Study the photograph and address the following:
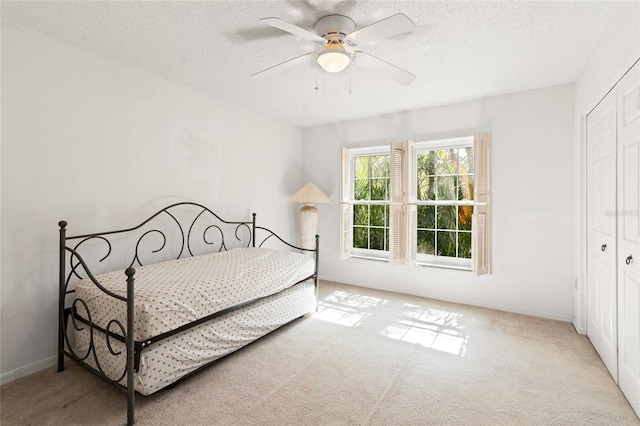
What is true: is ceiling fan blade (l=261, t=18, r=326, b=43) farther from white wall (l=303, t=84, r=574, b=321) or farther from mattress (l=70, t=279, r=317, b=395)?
white wall (l=303, t=84, r=574, b=321)

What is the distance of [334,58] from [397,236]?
2510 mm

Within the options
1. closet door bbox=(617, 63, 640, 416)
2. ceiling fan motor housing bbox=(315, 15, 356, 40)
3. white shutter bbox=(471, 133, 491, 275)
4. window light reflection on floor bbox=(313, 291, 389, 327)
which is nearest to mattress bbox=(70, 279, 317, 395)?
window light reflection on floor bbox=(313, 291, 389, 327)

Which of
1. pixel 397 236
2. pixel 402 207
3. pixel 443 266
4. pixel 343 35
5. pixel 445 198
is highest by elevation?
pixel 343 35

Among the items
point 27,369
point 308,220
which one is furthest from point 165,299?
point 308,220

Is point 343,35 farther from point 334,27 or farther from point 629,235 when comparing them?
point 629,235

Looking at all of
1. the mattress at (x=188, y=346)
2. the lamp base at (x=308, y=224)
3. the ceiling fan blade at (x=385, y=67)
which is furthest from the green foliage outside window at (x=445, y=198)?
the mattress at (x=188, y=346)

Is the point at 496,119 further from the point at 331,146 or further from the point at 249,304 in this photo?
the point at 249,304

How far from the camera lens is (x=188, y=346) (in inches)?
79.4

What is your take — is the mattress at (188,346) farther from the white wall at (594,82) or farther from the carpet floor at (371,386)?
the white wall at (594,82)

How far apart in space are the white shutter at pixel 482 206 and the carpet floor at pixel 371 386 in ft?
2.60

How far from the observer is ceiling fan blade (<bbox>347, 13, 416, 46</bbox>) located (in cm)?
168

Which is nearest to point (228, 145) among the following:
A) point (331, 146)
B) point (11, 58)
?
point (331, 146)

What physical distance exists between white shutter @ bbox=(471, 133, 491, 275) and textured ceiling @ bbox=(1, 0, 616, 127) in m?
0.60

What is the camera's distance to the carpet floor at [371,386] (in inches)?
68.6
